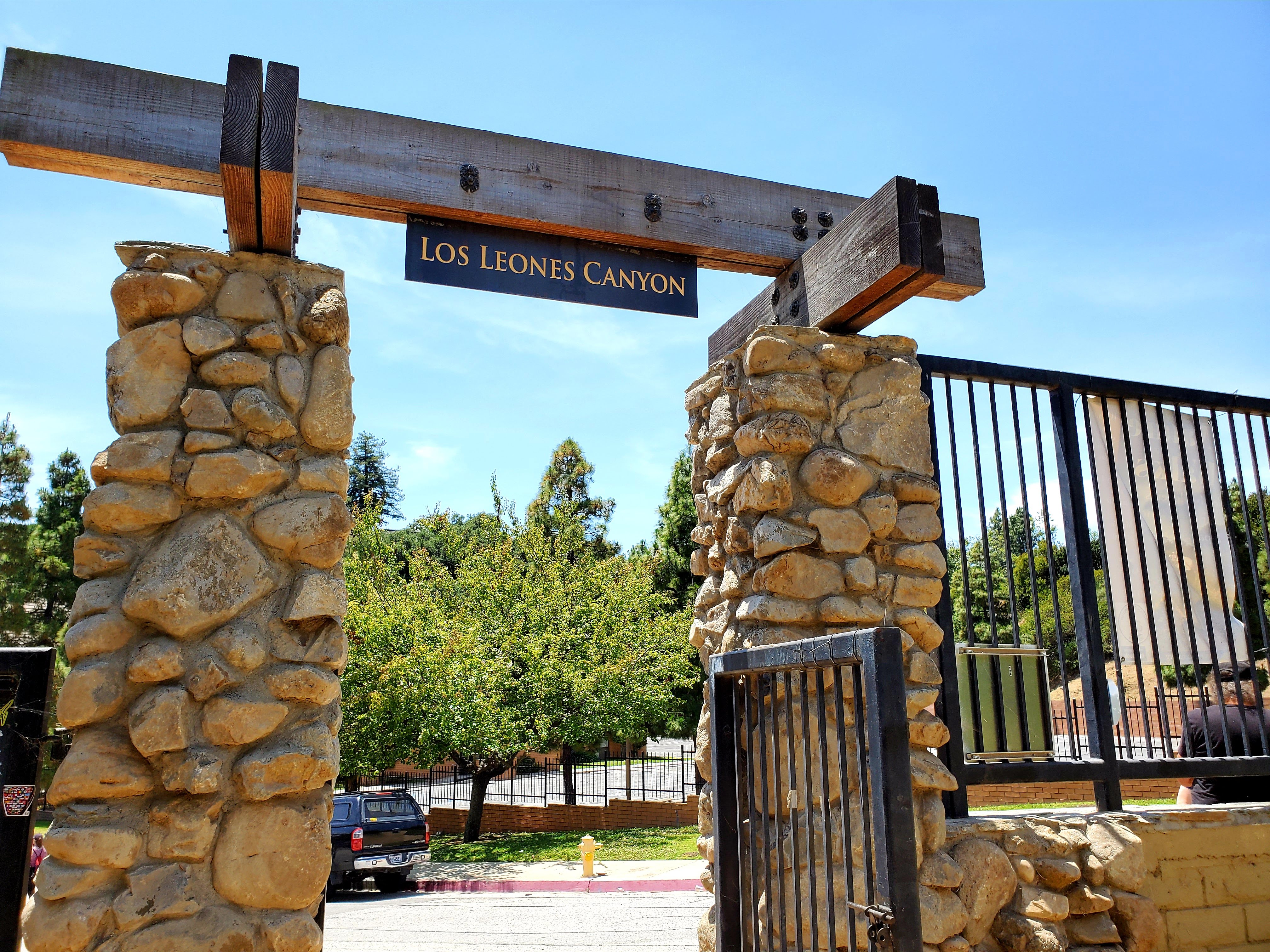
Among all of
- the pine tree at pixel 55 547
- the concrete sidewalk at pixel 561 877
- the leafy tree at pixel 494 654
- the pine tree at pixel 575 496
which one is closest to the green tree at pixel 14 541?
the pine tree at pixel 55 547

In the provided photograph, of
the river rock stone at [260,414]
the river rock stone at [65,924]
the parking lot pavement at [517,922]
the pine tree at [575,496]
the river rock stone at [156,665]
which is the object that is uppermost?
the pine tree at [575,496]

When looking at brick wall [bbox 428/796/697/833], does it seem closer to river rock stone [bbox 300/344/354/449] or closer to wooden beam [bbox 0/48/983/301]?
wooden beam [bbox 0/48/983/301]

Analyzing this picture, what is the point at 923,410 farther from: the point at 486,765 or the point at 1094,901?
the point at 486,765

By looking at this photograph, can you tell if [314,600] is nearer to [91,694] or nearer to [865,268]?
[91,694]

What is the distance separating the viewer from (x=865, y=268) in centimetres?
352

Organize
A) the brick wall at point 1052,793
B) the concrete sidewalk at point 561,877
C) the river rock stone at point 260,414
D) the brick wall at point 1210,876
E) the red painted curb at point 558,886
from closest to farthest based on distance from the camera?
the river rock stone at point 260,414
the brick wall at point 1210,876
the red painted curb at point 558,886
the concrete sidewalk at point 561,877
the brick wall at point 1052,793

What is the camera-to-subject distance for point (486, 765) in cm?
1647

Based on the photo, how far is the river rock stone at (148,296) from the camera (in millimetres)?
3049

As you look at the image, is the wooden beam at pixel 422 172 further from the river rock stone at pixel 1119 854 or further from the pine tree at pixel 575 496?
the pine tree at pixel 575 496

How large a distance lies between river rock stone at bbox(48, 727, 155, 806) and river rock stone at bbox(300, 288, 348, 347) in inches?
57.8

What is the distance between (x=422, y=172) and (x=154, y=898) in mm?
2711

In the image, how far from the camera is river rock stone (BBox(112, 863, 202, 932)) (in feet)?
8.41

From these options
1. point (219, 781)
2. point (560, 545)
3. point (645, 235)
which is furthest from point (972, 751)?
point (560, 545)

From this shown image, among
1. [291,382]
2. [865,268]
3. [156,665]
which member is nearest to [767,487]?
[865,268]
